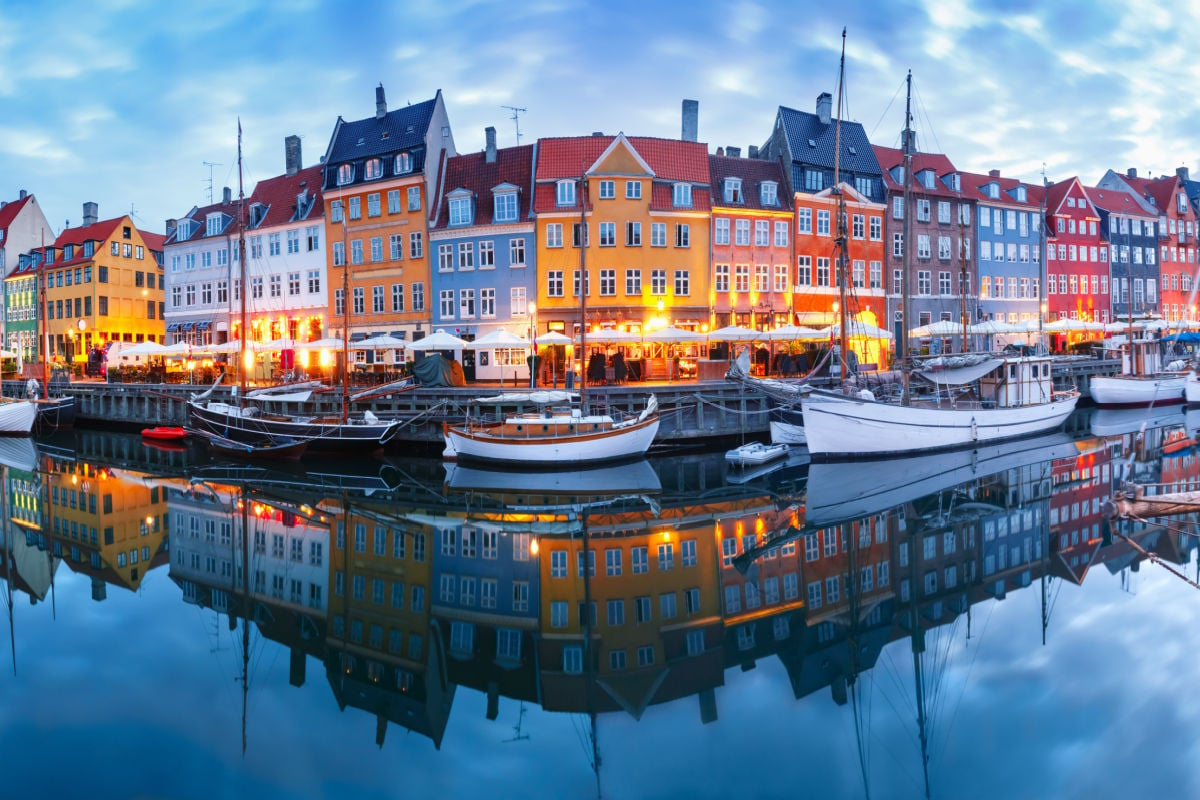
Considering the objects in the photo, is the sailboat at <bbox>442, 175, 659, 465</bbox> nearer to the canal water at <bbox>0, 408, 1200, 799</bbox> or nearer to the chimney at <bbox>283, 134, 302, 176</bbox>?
the canal water at <bbox>0, 408, 1200, 799</bbox>

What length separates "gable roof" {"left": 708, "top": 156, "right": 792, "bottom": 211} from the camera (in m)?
44.9

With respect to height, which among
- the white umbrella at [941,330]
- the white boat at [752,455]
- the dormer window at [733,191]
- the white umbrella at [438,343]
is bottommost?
the white boat at [752,455]

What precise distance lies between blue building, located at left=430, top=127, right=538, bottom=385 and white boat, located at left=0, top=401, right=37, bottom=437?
20.8 m

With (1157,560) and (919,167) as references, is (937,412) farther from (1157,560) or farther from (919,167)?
(919,167)

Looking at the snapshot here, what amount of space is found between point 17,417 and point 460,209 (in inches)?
984

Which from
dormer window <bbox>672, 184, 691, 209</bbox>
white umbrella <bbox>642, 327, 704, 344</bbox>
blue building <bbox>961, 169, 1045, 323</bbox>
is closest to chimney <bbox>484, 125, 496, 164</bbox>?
dormer window <bbox>672, 184, 691, 209</bbox>

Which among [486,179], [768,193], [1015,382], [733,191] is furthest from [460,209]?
[1015,382]

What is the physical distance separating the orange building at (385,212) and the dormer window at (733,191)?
1614 centimetres

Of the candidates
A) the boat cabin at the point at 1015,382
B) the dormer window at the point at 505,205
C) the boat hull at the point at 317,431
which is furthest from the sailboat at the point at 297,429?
the boat cabin at the point at 1015,382

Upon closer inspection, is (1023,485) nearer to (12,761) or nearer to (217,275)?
(12,761)

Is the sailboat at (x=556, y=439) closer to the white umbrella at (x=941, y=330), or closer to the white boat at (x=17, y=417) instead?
the white umbrella at (x=941, y=330)

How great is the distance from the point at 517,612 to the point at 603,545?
14.0 feet

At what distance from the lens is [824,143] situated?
160ft

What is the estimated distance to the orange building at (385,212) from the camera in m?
45.8
